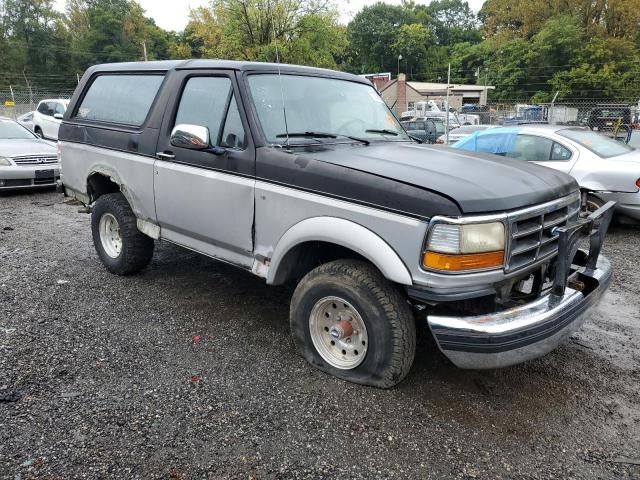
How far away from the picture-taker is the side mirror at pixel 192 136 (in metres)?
3.58

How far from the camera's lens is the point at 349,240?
2977 millimetres

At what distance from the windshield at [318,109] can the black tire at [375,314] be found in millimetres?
1066

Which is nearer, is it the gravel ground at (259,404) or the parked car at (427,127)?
the gravel ground at (259,404)

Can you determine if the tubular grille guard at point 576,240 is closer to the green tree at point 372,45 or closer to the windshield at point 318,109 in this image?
the windshield at point 318,109

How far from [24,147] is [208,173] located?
783 cm

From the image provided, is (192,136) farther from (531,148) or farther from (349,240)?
(531,148)

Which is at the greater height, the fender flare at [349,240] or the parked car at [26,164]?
the fender flare at [349,240]

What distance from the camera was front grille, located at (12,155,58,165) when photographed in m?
9.51

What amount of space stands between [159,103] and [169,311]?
181 centimetres

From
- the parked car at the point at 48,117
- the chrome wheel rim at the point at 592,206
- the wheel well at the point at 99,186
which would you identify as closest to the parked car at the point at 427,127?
the parked car at the point at 48,117

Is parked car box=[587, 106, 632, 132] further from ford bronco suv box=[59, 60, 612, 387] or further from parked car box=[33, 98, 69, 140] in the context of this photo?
parked car box=[33, 98, 69, 140]

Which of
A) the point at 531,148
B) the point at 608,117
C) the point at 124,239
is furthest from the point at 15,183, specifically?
the point at 608,117

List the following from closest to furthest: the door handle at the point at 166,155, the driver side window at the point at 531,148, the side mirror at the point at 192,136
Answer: the side mirror at the point at 192,136, the door handle at the point at 166,155, the driver side window at the point at 531,148

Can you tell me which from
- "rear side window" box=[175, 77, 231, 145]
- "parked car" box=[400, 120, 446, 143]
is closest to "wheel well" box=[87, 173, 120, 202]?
"rear side window" box=[175, 77, 231, 145]
